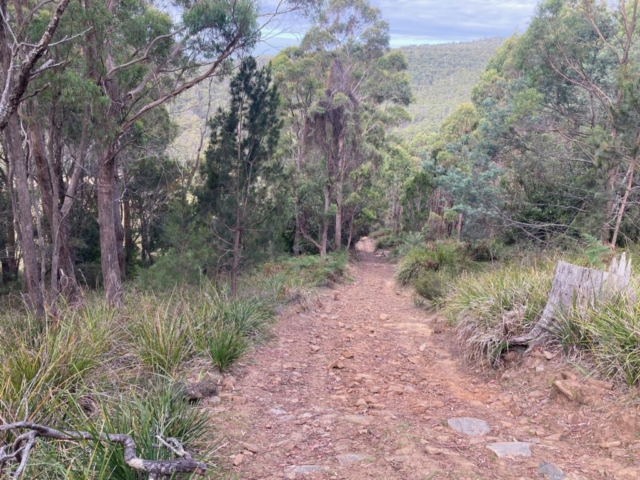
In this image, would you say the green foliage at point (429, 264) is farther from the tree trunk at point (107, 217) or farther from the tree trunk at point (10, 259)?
the tree trunk at point (10, 259)

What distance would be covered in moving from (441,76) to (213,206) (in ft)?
218

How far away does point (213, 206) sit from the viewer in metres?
8.45

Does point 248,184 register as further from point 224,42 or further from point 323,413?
point 323,413

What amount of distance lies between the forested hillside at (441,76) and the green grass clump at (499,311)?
45785 millimetres

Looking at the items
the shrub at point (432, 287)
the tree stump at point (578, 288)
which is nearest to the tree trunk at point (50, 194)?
the shrub at point (432, 287)

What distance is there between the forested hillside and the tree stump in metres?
46.9

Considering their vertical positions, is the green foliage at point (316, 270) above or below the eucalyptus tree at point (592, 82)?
below

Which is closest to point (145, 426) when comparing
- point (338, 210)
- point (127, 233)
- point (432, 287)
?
point (432, 287)

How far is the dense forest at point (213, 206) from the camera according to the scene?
3377 millimetres

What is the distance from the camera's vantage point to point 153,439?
2.64 m

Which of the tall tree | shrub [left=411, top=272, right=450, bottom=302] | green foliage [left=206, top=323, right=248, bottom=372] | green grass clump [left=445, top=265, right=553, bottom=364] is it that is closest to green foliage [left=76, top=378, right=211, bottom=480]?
green foliage [left=206, top=323, right=248, bottom=372]

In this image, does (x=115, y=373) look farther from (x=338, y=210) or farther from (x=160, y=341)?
(x=338, y=210)

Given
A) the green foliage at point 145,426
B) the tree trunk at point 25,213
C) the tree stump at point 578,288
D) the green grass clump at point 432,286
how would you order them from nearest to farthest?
1. the green foliage at point 145,426
2. the tree stump at point 578,288
3. the tree trunk at point 25,213
4. the green grass clump at point 432,286

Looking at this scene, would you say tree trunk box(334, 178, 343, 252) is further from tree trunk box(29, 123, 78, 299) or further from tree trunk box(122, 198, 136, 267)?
tree trunk box(29, 123, 78, 299)
